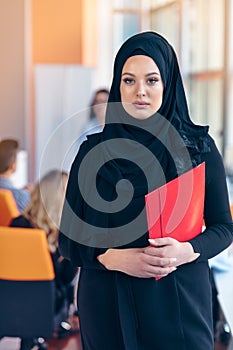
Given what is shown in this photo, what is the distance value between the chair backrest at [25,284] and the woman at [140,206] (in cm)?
123

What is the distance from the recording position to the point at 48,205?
304 centimetres

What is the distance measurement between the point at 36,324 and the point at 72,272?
0.35 meters

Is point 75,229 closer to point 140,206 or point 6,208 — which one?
point 140,206

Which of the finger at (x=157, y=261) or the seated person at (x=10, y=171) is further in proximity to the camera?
the seated person at (x=10, y=171)

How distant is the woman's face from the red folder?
0.17 meters

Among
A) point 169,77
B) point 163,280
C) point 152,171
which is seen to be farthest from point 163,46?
point 163,280

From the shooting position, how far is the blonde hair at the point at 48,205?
115 inches

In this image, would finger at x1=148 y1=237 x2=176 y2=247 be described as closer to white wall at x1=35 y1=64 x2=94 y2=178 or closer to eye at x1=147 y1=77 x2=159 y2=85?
eye at x1=147 y1=77 x2=159 y2=85

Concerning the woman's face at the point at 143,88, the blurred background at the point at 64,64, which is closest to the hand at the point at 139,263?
the woman's face at the point at 143,88

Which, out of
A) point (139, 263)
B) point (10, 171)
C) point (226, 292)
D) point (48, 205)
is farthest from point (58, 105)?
point (139, 263)

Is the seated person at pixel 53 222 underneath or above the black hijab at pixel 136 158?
underneath

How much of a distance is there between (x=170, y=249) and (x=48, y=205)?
1.89 meters

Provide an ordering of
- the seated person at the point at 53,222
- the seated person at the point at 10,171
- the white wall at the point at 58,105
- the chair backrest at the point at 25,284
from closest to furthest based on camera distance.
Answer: the chair backrest at the point at 25,284, the seated person at the point at 53,222, the seated person at the point at 10,171, the white wall at the point at 58,105

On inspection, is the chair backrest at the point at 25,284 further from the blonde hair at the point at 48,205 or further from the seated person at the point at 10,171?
the seated person at the point at 10,171
